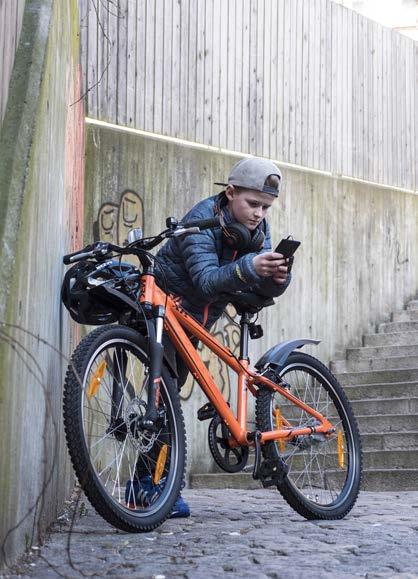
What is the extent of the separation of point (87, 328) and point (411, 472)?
8.02 ft

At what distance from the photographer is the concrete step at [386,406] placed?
29.5 ft

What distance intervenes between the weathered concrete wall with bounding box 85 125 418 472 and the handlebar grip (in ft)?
10.8

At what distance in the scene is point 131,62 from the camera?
890 centimetres

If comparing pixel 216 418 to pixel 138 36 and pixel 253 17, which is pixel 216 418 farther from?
pixel 253 17

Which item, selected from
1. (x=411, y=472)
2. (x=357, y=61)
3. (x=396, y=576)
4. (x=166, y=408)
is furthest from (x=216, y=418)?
(x=357, y=61)

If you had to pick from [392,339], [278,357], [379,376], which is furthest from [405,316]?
[278,357]

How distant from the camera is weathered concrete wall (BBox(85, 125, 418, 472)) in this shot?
8.56 meters

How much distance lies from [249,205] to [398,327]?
5.96 metres

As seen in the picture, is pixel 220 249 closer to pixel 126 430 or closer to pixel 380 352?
pixel 126 430

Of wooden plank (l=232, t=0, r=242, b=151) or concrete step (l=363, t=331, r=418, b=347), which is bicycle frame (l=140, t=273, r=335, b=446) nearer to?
wooden plank (l=232, t=0, r=242, b=151)

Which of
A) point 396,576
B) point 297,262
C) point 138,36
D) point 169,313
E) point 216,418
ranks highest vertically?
point 138,36

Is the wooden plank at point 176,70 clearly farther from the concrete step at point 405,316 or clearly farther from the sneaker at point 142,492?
the sneaker at point 142,492

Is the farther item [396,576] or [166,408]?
[166,408]

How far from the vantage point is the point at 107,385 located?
448cm
